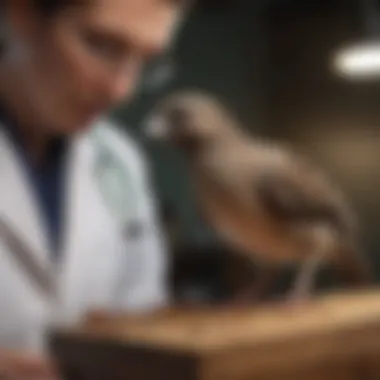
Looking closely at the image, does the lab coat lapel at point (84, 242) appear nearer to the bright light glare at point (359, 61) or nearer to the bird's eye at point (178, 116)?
the bird's eye at point (178, 116)

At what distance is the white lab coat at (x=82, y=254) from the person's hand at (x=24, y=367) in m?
0.01

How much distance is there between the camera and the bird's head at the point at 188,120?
1213 millimetres

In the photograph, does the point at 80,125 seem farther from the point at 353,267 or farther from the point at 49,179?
the point at 353,267

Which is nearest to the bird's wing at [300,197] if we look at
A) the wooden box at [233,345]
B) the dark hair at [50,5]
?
the wooden box at [233,345]

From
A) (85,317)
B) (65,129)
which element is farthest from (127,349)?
(65,129)

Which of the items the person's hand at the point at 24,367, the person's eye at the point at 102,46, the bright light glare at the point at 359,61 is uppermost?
the bright light glare at the point at 359,61

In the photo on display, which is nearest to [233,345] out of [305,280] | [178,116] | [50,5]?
[305,280]

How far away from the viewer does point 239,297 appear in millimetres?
1272

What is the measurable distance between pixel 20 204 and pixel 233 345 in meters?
0.31

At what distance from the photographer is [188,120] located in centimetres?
124

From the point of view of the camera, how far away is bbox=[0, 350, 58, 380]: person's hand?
1.09 meters

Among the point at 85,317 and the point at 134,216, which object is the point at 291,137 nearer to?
the point at 134,216

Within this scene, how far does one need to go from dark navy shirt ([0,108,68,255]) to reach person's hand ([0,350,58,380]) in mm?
128

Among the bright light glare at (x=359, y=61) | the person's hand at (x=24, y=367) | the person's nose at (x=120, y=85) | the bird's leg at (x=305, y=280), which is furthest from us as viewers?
the bright light glare at (x=359, y=61)
